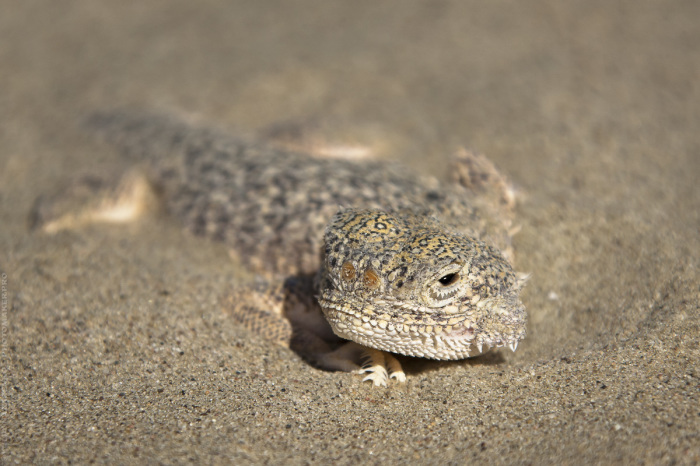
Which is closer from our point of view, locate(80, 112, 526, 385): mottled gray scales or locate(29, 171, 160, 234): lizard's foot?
locate(80, 112, 526, 385): mottled gray scales

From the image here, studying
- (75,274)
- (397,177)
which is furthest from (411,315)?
(75,274)

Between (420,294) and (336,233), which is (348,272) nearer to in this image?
(336,233)

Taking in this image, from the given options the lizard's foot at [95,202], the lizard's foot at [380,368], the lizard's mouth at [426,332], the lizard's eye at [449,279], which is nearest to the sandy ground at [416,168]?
the lizard's foot at [380,368]

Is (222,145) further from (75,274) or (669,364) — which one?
(669,364)

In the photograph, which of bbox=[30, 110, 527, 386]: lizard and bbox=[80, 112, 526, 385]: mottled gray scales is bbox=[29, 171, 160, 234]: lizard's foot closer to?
bbox=[30, 110, 527, 386]: lizard

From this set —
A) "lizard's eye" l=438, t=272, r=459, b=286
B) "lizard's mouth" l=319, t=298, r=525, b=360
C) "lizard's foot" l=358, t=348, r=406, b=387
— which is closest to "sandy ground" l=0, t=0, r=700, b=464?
"lizard's foot" l=358, t=348, r=406, b=387

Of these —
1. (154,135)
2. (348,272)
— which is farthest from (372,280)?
(154,135)
